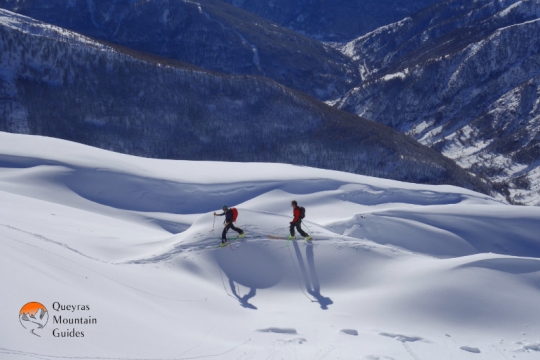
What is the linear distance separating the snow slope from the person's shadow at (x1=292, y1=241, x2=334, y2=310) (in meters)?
0.06

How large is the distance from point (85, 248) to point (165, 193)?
49.4 feet

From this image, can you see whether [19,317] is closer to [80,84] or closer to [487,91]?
[80,84]

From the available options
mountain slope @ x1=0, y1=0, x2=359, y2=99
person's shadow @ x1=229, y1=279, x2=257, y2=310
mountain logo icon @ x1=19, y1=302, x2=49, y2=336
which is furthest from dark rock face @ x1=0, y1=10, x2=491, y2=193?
mountain logo icon @ x1=19, y1=302, x2=49, y2=336

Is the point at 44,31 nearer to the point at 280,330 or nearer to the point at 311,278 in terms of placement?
the point at 311,278

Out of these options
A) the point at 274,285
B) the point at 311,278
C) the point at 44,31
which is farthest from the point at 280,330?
the point at 44,31

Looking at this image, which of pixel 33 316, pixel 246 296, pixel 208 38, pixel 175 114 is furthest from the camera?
pixel 208 38

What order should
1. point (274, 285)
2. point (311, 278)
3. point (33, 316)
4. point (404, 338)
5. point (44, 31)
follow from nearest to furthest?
point (33, 316) < point (404, 338) < point (274, 285) < point (311, 278) < point (44, 31)

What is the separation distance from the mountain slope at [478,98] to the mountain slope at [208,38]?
26698 millimetres

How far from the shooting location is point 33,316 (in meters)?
12.4

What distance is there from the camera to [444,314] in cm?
1669

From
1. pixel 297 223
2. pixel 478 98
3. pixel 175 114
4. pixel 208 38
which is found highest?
pixel 208 38

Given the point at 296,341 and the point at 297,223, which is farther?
the point at 297,223

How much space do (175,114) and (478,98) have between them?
72.9 metres

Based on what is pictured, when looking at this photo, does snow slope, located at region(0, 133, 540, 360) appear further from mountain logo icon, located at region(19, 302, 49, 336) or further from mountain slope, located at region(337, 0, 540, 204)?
mountain slope, located at region(337, 0, 540, 204)
